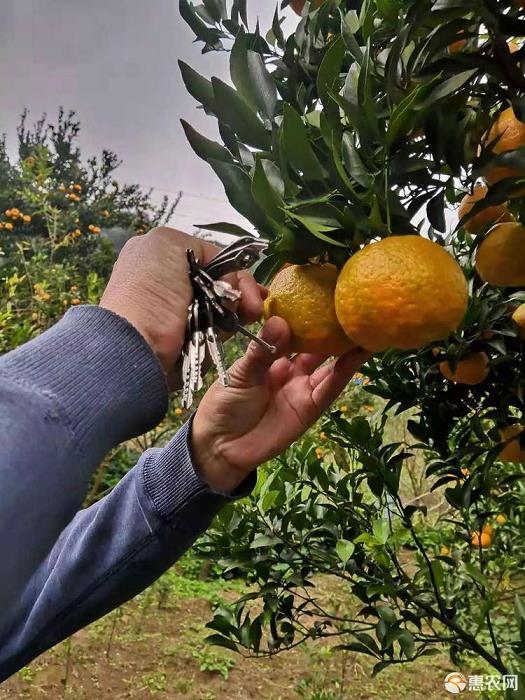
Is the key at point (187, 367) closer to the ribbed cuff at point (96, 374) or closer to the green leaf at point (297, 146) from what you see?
the ribbed cuff at point (96, 374)

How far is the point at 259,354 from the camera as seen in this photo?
523mm

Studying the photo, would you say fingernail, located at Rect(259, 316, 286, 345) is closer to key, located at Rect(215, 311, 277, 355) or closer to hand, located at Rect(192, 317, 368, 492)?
key, located at Rect(215, 311, 277, 355)

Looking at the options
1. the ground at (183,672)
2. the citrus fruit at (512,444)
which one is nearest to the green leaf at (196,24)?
the citrus fruit at (512,444)

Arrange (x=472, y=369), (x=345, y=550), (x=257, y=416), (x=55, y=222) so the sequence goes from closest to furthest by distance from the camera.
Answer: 1. (x=257, y=416)
2. (x=472, y=369)
3. (x=345, y=550)
4. (x=55, y=222)

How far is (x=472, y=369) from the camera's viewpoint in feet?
2.62

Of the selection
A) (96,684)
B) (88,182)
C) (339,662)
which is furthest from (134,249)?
(88,182)

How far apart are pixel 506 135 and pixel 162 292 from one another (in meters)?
0.28

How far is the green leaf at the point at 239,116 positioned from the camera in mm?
480

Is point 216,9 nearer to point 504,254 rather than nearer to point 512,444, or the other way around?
point 504,254

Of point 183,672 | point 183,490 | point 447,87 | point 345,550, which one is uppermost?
point 447,87

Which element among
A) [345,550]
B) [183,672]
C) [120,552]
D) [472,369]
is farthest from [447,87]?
[183,672]

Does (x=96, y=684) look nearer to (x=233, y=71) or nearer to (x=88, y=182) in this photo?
Result: (x=233, y=71)

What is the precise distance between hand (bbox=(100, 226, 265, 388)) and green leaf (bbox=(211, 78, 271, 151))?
88mm

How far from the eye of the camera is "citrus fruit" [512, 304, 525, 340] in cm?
76
